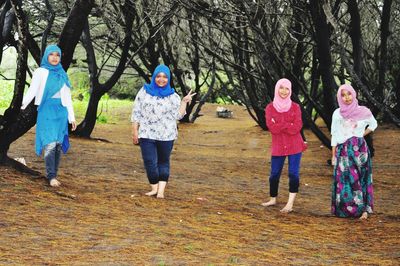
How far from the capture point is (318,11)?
11.5 m

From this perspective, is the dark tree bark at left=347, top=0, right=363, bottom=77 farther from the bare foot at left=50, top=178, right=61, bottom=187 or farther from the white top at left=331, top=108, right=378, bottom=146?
the bare foot at left=50, top=178, right=61, bottom=187

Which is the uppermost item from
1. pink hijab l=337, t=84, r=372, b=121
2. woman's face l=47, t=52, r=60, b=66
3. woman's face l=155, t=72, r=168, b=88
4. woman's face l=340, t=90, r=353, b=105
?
woman's face l=47, t=52, r=60, b=66

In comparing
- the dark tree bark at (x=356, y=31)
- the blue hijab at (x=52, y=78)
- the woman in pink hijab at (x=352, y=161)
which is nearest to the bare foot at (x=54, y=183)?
the blue hijab at (x=52, y=78)

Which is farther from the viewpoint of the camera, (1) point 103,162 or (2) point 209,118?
(2) point 209,118

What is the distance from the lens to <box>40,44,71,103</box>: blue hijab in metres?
8.96

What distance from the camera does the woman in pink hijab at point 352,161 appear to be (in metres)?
8.79

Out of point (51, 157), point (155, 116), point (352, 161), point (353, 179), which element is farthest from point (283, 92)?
point (51, 157)

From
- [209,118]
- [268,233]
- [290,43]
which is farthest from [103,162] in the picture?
[209,118]

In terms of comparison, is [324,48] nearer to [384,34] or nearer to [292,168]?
[384,34]

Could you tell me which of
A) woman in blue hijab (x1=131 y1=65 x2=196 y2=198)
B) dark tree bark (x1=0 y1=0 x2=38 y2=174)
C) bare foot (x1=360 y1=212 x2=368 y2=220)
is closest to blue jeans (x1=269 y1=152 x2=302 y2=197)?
bare foot (x1=360 y1=212 x2=368 y2=220)

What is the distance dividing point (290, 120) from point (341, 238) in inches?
76.5

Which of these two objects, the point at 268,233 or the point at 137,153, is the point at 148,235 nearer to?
the point at 268,233

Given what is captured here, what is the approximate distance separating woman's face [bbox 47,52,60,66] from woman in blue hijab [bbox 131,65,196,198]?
1.06m

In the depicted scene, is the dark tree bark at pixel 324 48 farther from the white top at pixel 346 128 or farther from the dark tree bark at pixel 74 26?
the dark tree bark at pixel 74 26
